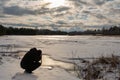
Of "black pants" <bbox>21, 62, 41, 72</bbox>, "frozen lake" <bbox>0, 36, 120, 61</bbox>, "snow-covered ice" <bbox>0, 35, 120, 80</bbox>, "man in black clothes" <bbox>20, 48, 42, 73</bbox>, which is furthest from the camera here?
"frozen lake" <bbox>0, 36, 120, 61</bbox>

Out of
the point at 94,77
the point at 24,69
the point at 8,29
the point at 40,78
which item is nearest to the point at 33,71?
the point at 24,69

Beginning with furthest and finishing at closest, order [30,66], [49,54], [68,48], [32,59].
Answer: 1. [68,48]
2. [49,54]
3. [32,59]
4. [30,66]

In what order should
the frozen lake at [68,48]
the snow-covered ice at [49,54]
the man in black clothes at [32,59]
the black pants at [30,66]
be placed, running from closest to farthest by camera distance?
the snow-covered ice at [49,54]
the black pants at [30,66]
the man in black clothes at [32,59]
the frozen lake at [68,48]

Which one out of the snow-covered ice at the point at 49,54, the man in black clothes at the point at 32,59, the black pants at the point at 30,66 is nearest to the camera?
the snow-covered ice at the point at 49,54

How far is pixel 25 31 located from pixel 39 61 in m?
130

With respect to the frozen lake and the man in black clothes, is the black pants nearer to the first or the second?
the man in black clothes

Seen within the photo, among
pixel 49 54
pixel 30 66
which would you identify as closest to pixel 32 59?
pixel 30 66

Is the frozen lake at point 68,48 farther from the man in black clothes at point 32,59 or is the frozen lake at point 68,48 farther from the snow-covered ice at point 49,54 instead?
the man in black clothes at point 32,59

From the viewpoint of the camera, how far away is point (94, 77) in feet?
36.5

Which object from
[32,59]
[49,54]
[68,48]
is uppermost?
[32,59]

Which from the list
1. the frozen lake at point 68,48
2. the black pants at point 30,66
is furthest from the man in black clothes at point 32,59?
the frozen lake at point 68,48

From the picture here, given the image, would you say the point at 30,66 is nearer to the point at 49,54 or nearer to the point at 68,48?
the point at 49,54

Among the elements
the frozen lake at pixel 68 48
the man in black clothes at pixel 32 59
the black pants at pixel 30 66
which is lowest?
the frozen lake at pixel 68 48

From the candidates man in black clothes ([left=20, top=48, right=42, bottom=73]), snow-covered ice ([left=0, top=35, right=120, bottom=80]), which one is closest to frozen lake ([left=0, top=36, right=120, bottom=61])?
snow-covered ice ([left=0, top=35, right=120, bottom=80])
